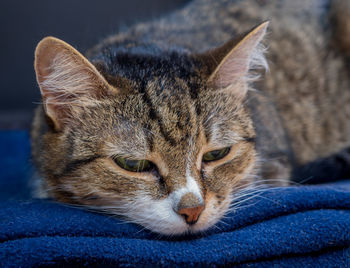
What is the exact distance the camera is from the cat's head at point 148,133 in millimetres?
1224

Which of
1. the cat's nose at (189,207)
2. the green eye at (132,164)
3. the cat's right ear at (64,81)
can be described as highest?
the cat's right ear at (64,81)

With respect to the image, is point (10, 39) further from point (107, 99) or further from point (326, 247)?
point (326, 247)

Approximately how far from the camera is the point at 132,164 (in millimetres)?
1259

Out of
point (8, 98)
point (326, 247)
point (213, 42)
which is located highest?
point (213, 42)

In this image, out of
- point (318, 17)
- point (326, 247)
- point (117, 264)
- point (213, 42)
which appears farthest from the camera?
point (318, 17)

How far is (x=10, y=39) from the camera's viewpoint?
9.57 feet

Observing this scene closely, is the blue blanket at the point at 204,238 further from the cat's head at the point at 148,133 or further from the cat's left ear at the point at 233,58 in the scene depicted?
the cat's left ear at the point at 233,58

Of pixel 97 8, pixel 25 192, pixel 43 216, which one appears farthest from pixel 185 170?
pixel 97 8

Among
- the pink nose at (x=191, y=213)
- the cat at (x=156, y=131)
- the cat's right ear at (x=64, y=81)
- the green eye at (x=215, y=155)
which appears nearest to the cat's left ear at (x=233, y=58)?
the cat at (x=156, y=131)

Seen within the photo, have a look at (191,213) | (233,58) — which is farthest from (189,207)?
(233,58)

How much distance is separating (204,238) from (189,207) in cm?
11

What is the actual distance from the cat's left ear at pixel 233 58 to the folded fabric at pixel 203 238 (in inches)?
18.4

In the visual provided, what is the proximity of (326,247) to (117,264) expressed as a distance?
1.97 ft

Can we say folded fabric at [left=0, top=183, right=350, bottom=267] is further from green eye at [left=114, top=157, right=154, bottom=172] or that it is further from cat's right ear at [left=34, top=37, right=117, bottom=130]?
cat's right ear at [left=34, top=37, right=117, bottom=130]
